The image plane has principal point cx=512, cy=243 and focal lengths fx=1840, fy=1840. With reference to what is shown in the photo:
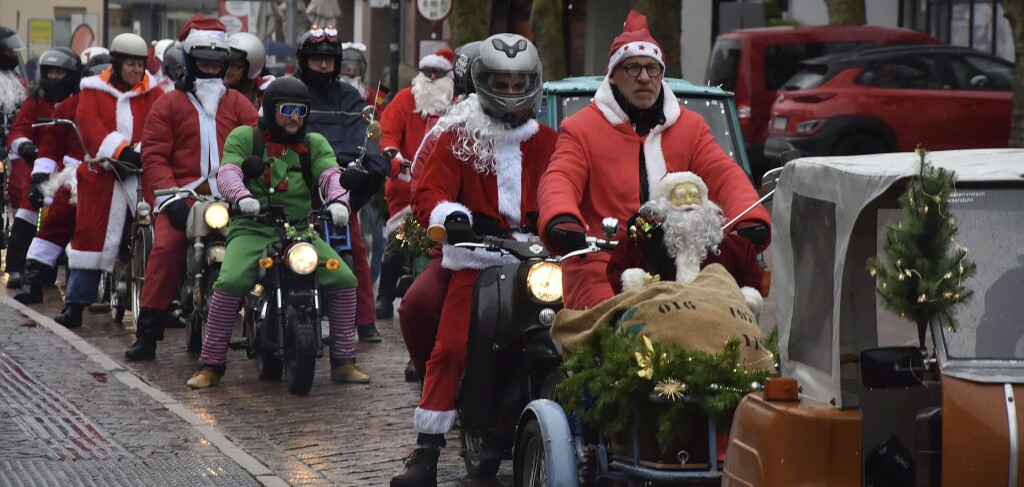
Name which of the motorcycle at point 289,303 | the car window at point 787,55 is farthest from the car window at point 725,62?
the motorcycle at point 289,303

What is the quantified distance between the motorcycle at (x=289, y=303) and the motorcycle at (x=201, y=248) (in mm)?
726

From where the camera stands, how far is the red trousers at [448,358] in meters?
7.79

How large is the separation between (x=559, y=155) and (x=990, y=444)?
10.4ft

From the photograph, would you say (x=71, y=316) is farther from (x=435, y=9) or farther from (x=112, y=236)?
(x=435, y=9)

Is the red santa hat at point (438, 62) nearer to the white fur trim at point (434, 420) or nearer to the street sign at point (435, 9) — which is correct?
the white fur trim at point (434, 420)

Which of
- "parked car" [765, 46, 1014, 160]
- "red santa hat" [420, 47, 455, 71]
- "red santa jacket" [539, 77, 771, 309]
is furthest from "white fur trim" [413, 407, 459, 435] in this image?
"parked car" [765, 46, 1014, 160]

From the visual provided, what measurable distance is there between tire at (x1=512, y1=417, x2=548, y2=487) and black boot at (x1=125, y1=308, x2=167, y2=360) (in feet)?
18.1

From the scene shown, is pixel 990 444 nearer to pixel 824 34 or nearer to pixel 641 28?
pixel 641 28

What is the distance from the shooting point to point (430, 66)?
13.6 metres

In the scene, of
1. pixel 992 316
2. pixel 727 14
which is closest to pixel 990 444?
pixel 992 316

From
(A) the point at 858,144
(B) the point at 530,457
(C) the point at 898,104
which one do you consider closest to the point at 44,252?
(B) the point at 530,457

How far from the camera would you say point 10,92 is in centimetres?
1867

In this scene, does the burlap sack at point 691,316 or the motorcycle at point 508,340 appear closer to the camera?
the burlap sack at point 691,316

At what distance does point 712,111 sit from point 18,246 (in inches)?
308
